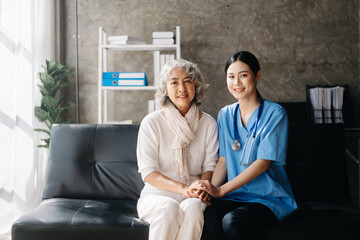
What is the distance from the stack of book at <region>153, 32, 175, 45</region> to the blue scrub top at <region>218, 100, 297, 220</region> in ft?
5.80

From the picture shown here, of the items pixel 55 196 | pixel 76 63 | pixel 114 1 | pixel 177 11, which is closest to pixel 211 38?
pixel 177 11

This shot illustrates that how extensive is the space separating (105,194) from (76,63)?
212cm

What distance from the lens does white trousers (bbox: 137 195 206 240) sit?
4.93 feet

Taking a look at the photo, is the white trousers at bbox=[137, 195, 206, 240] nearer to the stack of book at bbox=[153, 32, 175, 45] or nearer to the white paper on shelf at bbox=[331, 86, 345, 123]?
the stack of book at bbox=[153, 32, 175, 45]

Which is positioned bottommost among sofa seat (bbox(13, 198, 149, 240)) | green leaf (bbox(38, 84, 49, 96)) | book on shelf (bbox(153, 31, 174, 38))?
sofa seat (bbox(13, 198, 149, 240))

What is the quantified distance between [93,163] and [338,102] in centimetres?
250

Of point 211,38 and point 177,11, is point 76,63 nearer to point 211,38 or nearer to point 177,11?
point 177,11

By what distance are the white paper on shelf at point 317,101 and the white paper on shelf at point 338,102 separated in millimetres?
127

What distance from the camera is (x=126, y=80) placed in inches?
132

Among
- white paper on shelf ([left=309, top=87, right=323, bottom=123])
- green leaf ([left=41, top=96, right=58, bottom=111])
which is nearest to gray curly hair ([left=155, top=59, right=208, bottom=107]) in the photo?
green leaf ([left=41, top=96, right=58, bottom=111])

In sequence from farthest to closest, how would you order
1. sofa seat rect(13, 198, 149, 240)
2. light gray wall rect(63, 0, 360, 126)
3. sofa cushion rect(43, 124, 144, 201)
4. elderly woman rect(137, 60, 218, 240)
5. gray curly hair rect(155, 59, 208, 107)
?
light gray wall rect(63, 0, 360, 126), sofa cushion rect(43, 124, 144, 201), gray curly hair rect(155, 59, 208, 107), elderly woman rect(137, 60, 218, 240), sofa seat rect(13, 198, 149, 240)

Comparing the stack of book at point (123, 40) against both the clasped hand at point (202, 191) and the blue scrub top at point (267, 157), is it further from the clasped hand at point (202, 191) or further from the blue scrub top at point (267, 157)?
the clasped hand at point (202, 191)

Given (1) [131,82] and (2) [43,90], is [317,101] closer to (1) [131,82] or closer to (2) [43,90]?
(1) [131,82]

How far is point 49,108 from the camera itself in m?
3.19
